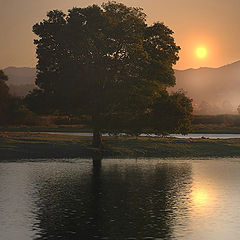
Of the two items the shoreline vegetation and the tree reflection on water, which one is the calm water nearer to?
the tree reflection on water

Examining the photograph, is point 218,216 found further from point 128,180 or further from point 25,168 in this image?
point 25,168

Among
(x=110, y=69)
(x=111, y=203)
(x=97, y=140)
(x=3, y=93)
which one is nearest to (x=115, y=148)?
(x=97, y=140)

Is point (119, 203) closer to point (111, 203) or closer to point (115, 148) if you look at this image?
point (111, 203)

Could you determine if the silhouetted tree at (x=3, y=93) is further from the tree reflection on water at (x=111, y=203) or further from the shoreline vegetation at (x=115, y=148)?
the tree reflection on water at (x=111, y=203)

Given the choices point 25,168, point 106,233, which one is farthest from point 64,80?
point 106,233

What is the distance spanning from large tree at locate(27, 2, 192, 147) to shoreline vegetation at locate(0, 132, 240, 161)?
102 inches

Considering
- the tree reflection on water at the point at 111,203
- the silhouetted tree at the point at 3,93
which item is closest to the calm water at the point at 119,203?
the tree reflection on water at the point at 111,203

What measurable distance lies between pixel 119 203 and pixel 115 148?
42.6 m

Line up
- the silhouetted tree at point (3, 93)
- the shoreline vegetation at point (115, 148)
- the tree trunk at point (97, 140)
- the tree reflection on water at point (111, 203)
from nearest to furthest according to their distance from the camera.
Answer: the tree reflection on water at point (111, 203) < the shoreline vegetation at point (115, 148) < the tree trunk at point (97, 140) < the silhouetted tree at point (3, 93)

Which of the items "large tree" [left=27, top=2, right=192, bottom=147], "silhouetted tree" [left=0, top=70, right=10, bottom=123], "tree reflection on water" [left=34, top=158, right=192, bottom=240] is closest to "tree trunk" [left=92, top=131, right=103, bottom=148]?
"large tree" [left=27, top=2, right=192, bottom=147]

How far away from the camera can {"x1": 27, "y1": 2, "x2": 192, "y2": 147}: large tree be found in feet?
229

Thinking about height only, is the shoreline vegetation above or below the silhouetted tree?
below

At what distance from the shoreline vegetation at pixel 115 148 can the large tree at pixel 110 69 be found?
2597 mm

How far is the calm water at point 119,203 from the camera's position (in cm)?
2209
